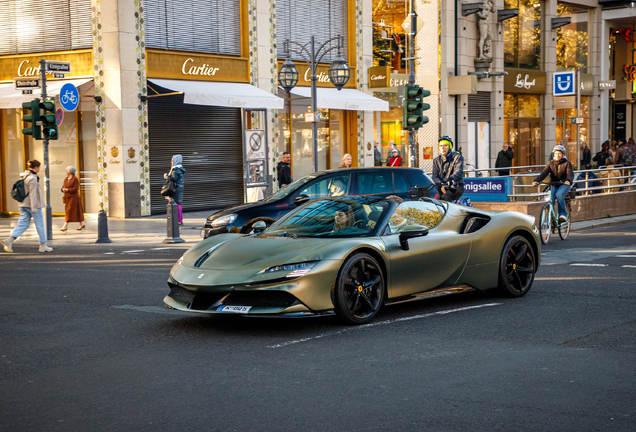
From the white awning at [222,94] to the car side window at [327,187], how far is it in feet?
31.3

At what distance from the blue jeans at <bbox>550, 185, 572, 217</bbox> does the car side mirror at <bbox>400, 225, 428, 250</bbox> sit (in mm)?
9123

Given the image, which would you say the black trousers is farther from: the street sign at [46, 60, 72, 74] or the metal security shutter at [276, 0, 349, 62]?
the metal security shutter at [276, 0, 349, 62]

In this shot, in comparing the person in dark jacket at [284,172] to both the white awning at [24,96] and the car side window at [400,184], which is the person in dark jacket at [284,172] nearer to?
the white awning at [24,96]

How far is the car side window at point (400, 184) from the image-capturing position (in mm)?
14414

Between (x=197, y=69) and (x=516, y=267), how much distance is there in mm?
17908

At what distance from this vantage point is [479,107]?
122ft

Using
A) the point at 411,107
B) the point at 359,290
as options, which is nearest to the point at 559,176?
the point at 411,107

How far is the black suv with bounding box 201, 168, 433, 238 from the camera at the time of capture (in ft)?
46.0

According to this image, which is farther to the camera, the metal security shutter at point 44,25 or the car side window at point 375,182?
the metal security shutter at point 44,25

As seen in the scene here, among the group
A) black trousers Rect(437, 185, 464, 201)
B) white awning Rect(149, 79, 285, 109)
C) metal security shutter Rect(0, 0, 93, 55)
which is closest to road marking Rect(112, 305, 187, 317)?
black trousers Rect(437, 185, 464, 201)

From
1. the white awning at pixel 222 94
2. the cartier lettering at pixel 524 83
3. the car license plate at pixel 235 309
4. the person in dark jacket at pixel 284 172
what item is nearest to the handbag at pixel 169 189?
the person in dark jacket at pixel 284 172

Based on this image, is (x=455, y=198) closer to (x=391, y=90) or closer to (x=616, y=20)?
(x=391, y=90)

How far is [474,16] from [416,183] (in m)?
24.1

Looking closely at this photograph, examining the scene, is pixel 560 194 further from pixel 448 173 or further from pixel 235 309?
pixel 235 309
